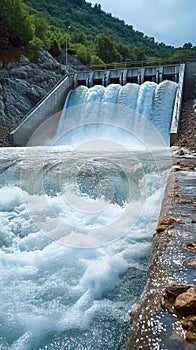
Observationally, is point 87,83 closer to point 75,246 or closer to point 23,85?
point 23,85

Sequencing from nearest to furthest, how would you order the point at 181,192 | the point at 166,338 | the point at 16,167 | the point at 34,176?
the point at 166,338 < the point at 181,192 < the point at 34,176 < the point at 16,167

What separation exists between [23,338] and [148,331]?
1.39m

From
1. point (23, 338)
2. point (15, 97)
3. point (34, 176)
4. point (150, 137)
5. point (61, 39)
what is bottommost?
point (23, 338)

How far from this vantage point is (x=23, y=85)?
21641 millimetres

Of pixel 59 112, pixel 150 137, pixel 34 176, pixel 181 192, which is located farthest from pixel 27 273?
pixel 59 112

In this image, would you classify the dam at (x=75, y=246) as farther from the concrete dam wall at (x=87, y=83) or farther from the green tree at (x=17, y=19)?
the green tree at (x=17, y=19)

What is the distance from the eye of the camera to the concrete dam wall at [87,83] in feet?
59.0

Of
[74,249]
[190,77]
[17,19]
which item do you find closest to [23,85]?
[17,19]

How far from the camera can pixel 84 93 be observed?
840 inches

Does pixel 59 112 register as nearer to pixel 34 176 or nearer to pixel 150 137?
pixel 150 137

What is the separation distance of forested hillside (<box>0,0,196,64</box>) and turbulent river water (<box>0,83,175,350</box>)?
20.2 m

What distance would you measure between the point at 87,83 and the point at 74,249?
762 inches

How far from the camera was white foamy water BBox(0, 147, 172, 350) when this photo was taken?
2.97 meters

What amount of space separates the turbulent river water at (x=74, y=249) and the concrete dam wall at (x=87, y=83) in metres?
8.52
